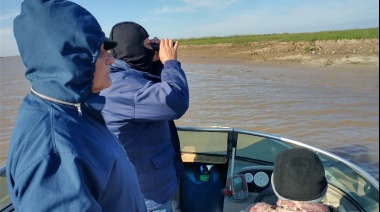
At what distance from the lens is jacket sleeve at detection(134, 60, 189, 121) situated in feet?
6.41

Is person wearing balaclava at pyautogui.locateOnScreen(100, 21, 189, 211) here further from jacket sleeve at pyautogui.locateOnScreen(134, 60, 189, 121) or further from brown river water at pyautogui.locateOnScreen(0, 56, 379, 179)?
brown river water at pyautogui.locateOnScreen(0, 56, 379, 179)

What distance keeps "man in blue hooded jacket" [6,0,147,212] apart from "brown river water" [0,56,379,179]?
3.91 m

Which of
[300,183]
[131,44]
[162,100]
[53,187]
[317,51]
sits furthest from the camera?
[317,51]

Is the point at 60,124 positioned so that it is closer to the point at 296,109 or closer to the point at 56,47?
the point at 56,47

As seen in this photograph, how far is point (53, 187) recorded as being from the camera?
1.06m

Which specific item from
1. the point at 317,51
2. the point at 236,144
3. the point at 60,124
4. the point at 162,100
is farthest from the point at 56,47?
the point at 317,51

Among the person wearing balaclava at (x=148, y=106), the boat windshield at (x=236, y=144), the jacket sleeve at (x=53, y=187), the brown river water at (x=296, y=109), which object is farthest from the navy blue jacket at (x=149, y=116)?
the brown river water at (x=296, y=109)

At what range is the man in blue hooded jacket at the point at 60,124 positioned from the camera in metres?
1.07

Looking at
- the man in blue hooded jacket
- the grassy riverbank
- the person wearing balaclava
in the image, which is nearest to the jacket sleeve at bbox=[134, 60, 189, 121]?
the person wearing balaclava

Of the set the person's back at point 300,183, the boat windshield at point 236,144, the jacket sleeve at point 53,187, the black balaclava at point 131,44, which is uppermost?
the black balaclava at point 131,44

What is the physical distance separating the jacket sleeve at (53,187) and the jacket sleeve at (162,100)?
884 mm

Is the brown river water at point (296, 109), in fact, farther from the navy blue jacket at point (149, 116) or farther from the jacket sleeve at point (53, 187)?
the jacket sleeve at point (53, 187)

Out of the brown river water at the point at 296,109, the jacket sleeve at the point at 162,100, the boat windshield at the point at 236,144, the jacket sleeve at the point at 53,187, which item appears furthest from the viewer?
the brown river water at the point at 296,109

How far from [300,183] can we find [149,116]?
88cm
